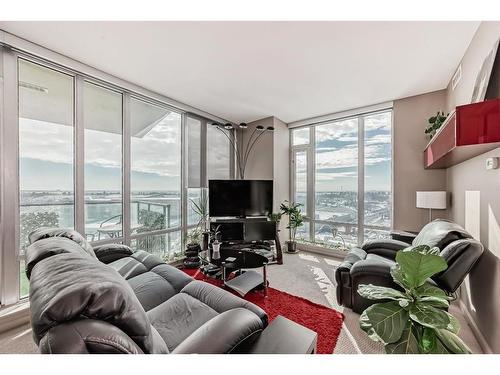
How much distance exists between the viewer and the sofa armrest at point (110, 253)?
2.14 metres

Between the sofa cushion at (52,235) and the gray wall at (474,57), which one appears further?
the gray wall at (474,57)

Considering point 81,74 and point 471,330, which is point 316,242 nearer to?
point 471,330

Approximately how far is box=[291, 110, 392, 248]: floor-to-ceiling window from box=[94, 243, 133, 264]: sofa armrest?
330cm

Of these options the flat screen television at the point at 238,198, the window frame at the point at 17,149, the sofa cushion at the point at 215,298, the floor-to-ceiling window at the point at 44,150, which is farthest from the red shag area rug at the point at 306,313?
the floor-to-ceiling window at the point at 44,150

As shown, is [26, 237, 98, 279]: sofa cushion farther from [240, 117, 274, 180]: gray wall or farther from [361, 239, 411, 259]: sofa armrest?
[240, 117, 274, 180]: gray wall

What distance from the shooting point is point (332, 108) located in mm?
3730

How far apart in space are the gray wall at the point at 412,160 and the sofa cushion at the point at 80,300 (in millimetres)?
3679

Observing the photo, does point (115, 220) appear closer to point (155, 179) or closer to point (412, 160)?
point (155, 179)

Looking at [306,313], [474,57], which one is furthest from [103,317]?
[474,57]

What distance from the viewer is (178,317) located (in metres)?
1.35

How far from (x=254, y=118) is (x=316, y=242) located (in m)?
2.77

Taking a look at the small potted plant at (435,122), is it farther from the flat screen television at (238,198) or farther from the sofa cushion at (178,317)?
the sofa cushion at (178,317)
